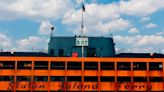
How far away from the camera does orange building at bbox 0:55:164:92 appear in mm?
76438

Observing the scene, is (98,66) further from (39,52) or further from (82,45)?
(39,52)

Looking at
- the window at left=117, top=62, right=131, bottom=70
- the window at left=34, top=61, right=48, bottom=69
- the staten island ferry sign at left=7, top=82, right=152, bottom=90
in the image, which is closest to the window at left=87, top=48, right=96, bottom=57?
the window at left=117, top=62, right=131, bottom=70

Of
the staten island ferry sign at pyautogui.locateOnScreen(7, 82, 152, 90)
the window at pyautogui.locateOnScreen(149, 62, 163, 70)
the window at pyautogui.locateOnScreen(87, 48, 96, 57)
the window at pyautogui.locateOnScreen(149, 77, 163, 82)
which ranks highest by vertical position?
the window at pyautogui.locateOnScreen(87, 48, 96, 57)

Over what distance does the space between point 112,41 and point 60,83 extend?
73.6ft

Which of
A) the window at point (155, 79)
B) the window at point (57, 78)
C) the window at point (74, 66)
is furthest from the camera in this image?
the window at point (155, 79)

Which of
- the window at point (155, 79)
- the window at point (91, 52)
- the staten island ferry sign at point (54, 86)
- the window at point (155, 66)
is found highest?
the window at point (91, 52)

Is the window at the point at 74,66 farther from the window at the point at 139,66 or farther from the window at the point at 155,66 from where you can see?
the window at the point at 155,66

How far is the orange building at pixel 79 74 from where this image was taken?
76438mm

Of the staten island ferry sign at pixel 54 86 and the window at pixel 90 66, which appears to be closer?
the staten island ferry sign at pixel 54 86

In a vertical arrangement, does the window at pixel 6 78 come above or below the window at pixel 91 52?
below

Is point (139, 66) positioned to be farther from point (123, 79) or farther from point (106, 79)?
point (106, 79)

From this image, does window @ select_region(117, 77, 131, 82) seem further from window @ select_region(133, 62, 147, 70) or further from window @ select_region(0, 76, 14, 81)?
window @ select_region(0, 76, 14, 81)

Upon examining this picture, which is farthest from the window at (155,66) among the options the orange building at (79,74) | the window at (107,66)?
the window at (107,66)

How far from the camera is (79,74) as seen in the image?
76875mm
